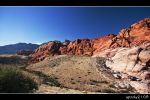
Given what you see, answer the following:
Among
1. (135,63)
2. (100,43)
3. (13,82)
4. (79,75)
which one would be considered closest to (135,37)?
(100,43)

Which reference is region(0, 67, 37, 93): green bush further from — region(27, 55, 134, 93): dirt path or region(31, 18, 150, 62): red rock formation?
region(31, 18, 150, 62): red rock formation

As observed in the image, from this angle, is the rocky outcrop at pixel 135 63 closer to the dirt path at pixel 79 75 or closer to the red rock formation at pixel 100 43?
the red rock formation at pixel 100 43

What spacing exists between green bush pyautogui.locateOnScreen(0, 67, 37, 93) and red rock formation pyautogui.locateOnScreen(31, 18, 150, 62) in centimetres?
1209

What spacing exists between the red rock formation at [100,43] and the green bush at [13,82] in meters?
12.1

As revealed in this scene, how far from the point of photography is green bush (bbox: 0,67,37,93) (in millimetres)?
14628

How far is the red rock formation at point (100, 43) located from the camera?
30.4 metres

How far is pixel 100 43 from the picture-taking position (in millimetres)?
39312

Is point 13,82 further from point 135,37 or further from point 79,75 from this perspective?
point 135,37

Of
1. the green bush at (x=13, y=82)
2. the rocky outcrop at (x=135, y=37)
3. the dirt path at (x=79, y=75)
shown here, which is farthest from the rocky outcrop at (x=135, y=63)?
the green bush at (x=13, y=82)

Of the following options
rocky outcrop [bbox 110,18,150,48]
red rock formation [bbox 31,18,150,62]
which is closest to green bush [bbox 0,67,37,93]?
red rock formation [bbox 31,18,150,62]

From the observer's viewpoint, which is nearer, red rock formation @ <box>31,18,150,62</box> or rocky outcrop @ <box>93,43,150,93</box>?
rocky outcrop @ <box>93,43,150,93</box>

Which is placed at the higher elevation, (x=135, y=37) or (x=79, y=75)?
(x=135, y=37)

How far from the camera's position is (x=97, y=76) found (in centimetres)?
2616

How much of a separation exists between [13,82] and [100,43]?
989 inches
